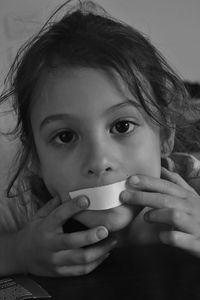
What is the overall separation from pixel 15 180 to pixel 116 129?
1.53ft

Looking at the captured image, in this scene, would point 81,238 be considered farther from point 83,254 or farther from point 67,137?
point 67,137

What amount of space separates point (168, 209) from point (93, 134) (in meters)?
0.16

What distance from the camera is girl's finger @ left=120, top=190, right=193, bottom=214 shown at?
660mm

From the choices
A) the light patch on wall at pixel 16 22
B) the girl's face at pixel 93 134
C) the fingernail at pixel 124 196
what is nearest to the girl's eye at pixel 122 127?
the girl's face at pixel 93 134

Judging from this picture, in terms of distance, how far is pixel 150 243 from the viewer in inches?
31.0

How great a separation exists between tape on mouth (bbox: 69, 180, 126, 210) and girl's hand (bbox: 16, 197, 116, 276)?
1cm

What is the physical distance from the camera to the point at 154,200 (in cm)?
68

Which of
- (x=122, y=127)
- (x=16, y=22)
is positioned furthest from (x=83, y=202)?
(x=16, y=22)

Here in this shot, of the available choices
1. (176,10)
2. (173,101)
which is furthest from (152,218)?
(176,10)

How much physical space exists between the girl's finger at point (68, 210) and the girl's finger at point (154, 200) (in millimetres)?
55

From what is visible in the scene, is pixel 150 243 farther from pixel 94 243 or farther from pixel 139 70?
pixel 139 70

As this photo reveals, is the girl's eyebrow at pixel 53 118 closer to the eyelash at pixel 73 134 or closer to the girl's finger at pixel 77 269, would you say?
the eyelash at pixel 73 134

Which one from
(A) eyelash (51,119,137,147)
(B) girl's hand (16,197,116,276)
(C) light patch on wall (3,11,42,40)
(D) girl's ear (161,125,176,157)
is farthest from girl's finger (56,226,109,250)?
(C) light patch on wall (3,11,42,40)

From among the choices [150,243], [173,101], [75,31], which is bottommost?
[150,243]
